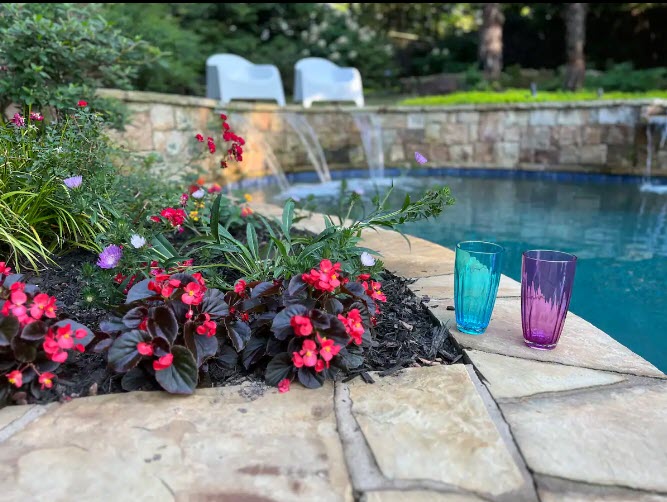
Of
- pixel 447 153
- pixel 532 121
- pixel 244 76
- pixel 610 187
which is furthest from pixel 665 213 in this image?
pixel 244 76

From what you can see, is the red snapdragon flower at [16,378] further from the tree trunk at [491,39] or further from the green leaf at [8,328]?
the tree trunk at [491,39]

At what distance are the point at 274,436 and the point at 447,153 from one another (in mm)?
5918

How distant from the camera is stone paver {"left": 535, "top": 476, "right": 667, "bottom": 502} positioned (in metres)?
0.94

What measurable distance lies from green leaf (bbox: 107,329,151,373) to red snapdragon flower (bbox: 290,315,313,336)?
33 centimetres

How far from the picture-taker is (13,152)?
192 centimetres

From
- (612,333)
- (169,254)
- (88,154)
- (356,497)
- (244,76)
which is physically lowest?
(612,333)

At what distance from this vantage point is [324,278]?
131 cm

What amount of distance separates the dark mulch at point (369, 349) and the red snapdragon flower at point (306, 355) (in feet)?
0.46

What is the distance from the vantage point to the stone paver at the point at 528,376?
1.26 meters

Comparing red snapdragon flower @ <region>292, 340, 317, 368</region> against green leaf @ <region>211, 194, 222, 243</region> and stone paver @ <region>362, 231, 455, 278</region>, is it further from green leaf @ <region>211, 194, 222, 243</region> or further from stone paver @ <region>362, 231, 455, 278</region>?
stone paver @ <region>362, 231, 455, 278</region>

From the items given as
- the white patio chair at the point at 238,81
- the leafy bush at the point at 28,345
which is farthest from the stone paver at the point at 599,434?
the white patio chair at the point at 238,81

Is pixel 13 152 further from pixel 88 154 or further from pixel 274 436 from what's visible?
pixel 274 436

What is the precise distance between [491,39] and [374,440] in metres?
9.08

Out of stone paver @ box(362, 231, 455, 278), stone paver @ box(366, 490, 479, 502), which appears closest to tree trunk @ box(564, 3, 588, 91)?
stone paver @ box(362, 231, 455, 278)
